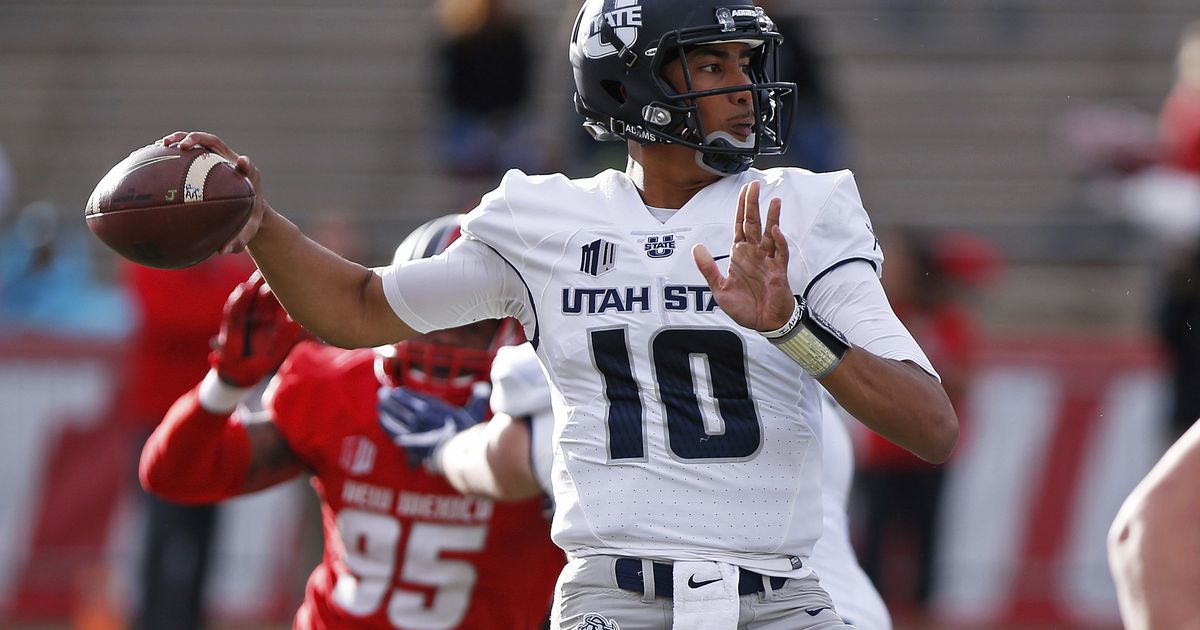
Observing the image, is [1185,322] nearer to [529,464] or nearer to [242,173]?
[529,464]

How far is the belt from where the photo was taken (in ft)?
9.02

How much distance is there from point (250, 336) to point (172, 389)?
9.64 ft

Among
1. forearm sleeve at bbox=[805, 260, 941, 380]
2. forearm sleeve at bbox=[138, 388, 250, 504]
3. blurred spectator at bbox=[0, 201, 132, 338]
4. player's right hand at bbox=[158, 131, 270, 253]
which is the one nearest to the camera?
forearm sleeve at bbox=[805, 260, 941, 380]

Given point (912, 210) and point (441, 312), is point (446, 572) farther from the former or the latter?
point (912, 210)

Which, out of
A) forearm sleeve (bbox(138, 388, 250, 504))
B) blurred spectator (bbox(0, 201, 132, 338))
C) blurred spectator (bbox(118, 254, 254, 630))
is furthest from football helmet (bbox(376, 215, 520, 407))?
blurred spectator (bbox(0, 201, 132, 338))

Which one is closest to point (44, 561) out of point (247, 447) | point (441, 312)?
point (247, 447)

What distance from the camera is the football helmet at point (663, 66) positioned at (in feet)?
9.57

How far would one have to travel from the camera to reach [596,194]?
2971 mm

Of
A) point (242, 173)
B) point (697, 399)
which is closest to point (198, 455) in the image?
point (242, 173)

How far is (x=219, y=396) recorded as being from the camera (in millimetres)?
3662

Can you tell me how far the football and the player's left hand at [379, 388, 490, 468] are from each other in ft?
2.82

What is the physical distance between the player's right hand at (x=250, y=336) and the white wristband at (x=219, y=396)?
2 centimetres

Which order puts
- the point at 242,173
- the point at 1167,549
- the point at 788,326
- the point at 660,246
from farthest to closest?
the point at 242,173 < the point at 660,246 < the point at 788,326 < the point at 1167,549

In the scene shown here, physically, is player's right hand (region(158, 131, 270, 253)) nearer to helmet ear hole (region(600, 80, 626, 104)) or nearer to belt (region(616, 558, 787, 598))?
helmet ear hole (region(600, 80, 626, 104))
